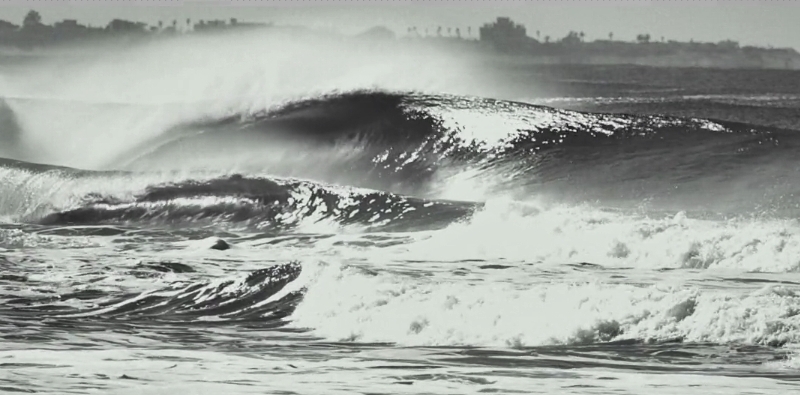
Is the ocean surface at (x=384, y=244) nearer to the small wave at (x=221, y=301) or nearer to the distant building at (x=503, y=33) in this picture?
the small wave at (x=221, y=301)

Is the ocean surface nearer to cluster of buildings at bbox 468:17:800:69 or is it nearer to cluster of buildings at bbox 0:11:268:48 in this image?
cluster of buildings at bbox 0:11:268:48

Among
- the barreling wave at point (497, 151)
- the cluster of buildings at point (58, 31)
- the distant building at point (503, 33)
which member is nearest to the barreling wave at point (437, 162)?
the barreling wave at point (497, 151)

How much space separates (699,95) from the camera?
51406mm

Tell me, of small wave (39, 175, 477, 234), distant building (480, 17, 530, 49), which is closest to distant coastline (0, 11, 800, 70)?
distant building (480, 17, 530, 49)

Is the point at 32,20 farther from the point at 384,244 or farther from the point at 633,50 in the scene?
the point at 384,244

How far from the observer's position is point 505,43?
250ft

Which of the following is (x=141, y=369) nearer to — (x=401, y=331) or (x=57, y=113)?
(x=401, y=331)

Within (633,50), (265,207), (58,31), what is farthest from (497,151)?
(633,50)

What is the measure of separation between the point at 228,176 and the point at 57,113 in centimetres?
1442

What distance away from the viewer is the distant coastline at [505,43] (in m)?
51.3

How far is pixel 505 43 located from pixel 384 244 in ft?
202

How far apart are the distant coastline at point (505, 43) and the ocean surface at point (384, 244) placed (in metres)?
15.6

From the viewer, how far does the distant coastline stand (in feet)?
168

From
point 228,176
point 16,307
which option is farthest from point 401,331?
point 228,176
